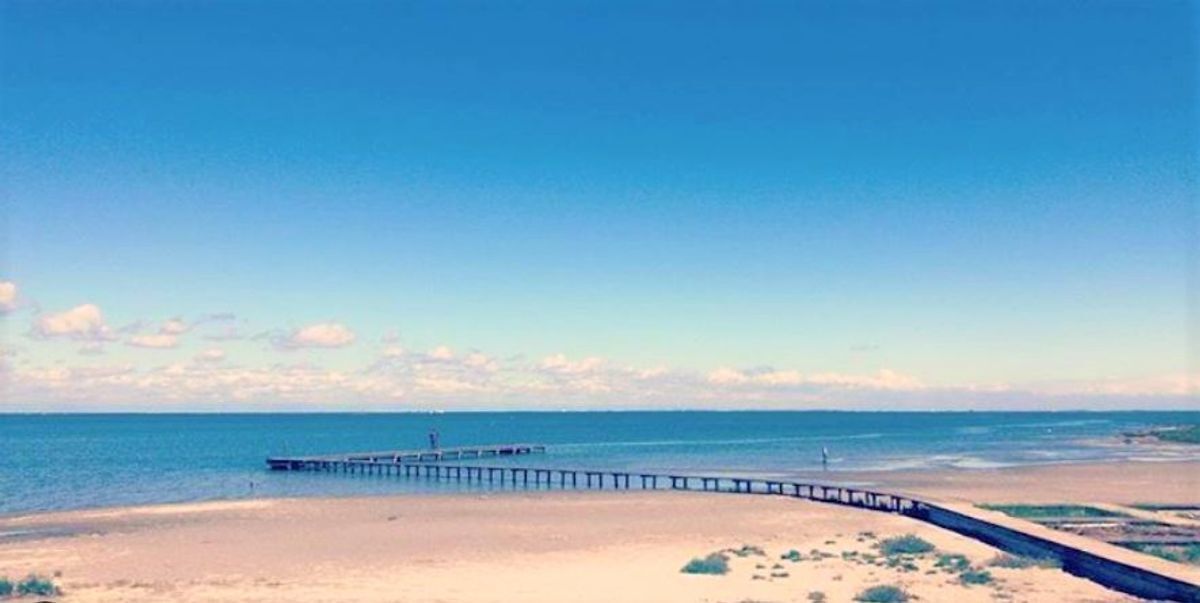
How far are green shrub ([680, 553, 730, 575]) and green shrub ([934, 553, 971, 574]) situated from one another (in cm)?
575

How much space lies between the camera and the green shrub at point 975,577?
26.3 metres

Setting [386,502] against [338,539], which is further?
[386,502]

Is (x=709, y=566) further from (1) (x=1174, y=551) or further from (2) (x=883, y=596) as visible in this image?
(1) (x=1174, y=551)

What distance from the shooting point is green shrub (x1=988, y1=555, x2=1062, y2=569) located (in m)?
28.1

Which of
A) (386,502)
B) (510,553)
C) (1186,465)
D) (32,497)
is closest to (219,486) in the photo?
(32,497)

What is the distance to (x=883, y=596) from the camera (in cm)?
2420

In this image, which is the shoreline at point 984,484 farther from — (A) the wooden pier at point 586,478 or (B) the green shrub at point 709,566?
(B) the green shrub at point 709,566

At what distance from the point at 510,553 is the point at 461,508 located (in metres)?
17.7

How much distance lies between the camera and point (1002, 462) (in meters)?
85.0

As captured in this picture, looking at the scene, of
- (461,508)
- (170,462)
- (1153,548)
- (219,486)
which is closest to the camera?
(1153,548)

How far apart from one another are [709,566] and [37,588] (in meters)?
17.8

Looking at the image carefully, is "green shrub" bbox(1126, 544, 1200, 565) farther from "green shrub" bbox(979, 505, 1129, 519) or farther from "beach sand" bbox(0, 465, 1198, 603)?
"green shrub" bbox(979, 505, 1129, 519)

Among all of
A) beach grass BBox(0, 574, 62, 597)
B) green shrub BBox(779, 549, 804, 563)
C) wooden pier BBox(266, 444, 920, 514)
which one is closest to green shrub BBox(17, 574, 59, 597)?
beach grass BBox(0, 574, 62, 597)

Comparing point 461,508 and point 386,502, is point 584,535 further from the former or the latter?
point 386,502
